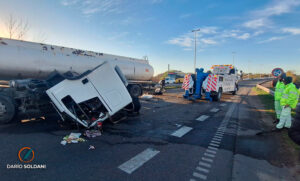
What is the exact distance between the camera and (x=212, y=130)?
15.6 ft

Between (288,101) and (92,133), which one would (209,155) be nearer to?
(92,133)

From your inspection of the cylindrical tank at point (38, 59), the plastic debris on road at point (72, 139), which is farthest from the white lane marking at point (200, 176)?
the cylindrical tank at point (38, 59)

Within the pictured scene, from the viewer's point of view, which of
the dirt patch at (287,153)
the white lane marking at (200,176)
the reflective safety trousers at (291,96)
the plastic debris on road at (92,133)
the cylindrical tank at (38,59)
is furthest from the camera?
the cylindrical tank at (38,59)

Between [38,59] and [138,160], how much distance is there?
6381 mm

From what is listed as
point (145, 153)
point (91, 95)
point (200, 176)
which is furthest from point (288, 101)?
point (91, 95)

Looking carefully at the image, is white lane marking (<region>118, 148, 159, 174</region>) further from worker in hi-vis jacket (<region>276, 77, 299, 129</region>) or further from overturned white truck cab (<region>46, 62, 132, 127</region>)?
worker in hi-vis jacket (<region>276, 77, 299, 129</region>)

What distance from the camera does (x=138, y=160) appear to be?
9.52ft

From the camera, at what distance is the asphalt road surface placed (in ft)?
8.12

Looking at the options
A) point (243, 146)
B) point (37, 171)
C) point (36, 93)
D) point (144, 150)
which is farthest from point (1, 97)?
point (243, 146)

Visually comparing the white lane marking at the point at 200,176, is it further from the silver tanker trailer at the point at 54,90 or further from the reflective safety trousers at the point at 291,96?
the reflective safety trousers at the point at 291,96

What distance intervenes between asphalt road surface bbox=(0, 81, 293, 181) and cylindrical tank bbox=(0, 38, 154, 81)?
276 centimetres

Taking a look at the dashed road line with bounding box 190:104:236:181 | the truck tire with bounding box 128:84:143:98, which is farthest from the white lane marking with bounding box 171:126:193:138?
the truck tire with bounding box 128:84:143:98

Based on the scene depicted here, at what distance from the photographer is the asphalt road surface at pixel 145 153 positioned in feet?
8.12

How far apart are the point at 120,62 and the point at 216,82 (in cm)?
646
